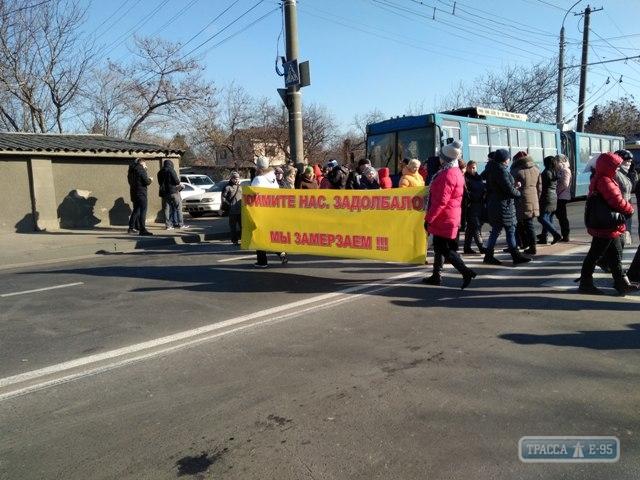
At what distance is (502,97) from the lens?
1524 inches

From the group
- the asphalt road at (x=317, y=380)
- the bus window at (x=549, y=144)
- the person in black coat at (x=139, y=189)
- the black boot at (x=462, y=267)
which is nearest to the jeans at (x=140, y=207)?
the person in black coat at (x=139, y=189)

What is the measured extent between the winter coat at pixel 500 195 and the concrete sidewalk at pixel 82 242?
7.80 meters

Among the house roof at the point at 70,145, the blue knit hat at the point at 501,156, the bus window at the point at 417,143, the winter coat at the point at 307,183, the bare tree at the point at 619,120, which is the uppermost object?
the bare tree at the point at 619,120

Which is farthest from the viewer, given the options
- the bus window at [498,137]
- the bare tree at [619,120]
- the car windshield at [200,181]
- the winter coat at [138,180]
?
the bare tree at [619,120]

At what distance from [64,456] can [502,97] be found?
41029 mm

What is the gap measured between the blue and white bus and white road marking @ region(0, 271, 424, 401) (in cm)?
902

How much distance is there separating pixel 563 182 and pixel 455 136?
5.43 metres

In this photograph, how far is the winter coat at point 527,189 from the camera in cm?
870

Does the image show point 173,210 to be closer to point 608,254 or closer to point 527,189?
point 527,189

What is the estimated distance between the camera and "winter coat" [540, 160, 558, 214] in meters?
9.32

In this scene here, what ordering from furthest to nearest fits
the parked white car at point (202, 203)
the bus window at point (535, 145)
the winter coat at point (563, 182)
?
the parked white car at point (202, 203) < the bus window at point (535, 145) < the winter coat at point (563, 182)

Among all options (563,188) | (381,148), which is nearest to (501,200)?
(563,188)

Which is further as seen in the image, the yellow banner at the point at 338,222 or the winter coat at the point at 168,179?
the winter coat at the point at 168,179

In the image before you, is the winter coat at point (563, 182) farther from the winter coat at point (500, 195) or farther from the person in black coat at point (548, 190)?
the winter coat at point (500, 195)
